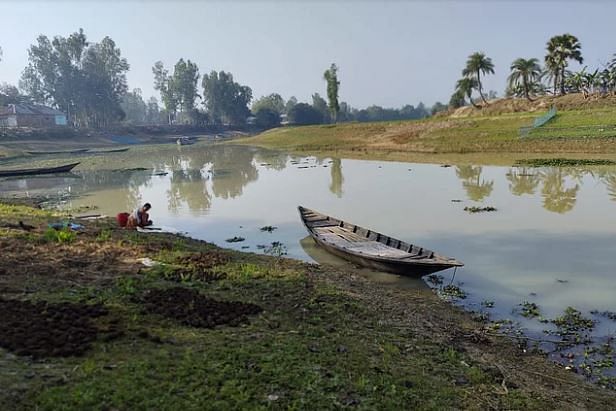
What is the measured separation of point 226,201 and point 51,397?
58.6ft

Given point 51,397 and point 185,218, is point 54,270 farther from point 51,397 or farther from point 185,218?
point 185,218

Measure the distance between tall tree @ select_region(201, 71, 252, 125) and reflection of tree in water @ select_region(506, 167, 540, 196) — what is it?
320 ft

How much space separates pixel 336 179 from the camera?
28906 mm

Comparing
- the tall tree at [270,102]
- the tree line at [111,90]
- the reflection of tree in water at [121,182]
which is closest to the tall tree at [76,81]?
the tree line at [111,90]

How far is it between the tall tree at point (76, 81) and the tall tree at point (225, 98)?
25683mm

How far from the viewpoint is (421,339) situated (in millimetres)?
7055

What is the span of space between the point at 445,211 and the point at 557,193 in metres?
7.10

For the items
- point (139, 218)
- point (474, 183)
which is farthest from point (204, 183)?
point (474, 183)

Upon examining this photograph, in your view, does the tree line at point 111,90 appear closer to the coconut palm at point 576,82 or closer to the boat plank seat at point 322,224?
the coconut palm at point 576,82

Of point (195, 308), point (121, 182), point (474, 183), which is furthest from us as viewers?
point (121, 182)

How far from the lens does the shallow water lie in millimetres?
10141

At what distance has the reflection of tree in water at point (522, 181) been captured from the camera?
71.6 feet

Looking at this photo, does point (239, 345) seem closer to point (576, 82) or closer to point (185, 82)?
point (576, 82)

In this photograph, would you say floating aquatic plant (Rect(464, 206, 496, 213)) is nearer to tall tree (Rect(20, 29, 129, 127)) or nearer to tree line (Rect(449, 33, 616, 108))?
tree line (Rect(449, 33, 616, 108))
